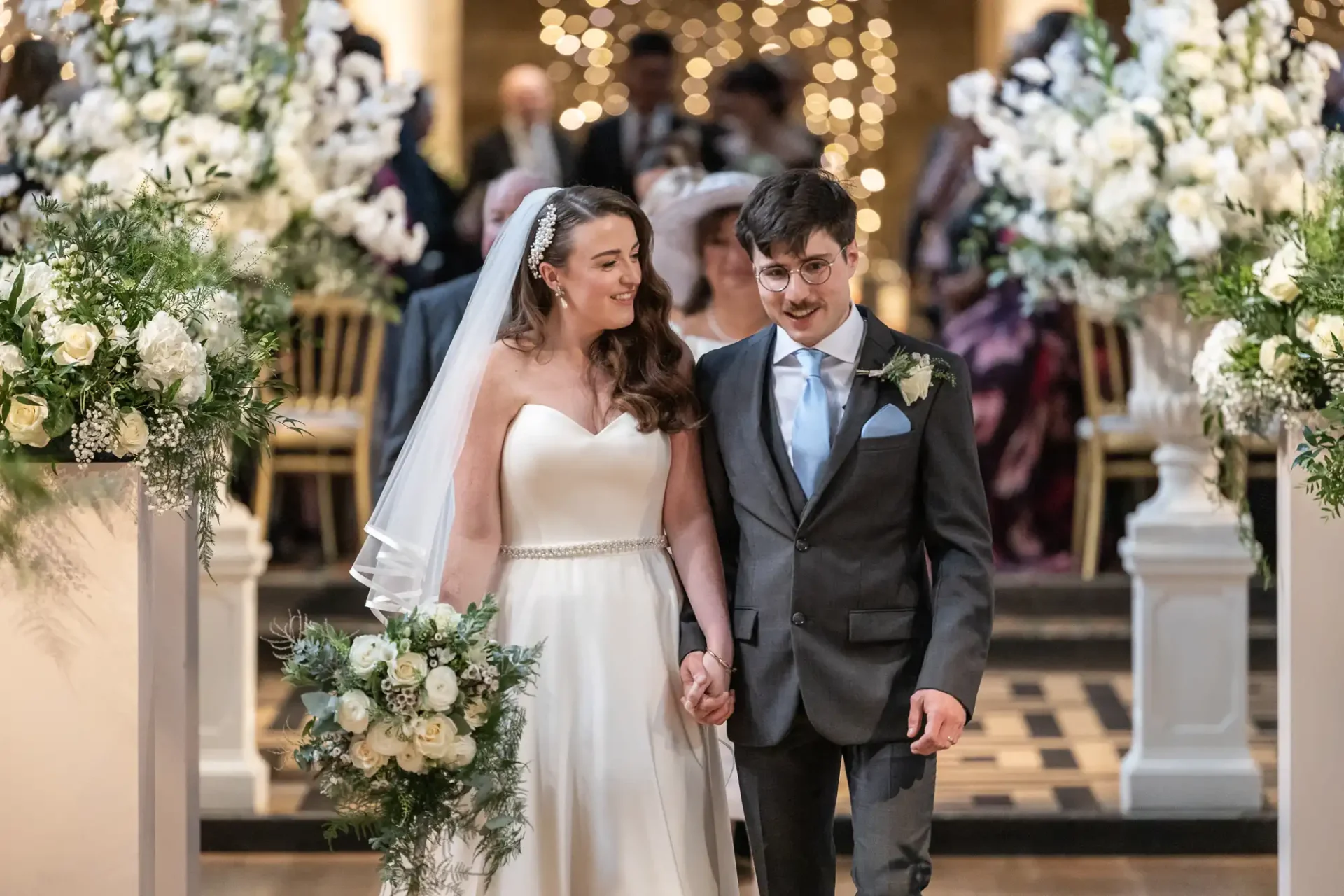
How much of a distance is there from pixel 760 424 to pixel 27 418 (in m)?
1.42

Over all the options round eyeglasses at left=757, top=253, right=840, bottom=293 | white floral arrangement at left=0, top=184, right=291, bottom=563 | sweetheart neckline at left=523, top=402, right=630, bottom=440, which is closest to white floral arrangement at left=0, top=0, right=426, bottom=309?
white floral arrangement at left=0, top=184, right=291, bottom=563

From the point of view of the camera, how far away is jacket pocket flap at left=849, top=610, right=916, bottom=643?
342cm

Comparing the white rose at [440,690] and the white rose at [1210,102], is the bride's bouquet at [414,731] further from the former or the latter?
the white rose at [1210,102]

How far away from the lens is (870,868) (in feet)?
11.1

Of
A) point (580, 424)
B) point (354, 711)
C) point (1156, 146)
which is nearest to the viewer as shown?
point (354, 711)

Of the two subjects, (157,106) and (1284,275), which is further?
(157,106)

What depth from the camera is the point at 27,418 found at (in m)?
3.32

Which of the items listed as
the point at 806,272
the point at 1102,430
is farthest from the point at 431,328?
the point at 1102,430

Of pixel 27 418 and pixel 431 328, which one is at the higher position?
pixel 431 328

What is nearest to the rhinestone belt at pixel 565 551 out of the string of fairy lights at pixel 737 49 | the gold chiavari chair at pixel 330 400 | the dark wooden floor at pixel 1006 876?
the dark wooden floor at pixel 1006 876

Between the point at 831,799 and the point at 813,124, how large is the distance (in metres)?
11.2

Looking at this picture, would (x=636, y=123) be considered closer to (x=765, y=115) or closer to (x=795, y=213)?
(x=765, y=115)

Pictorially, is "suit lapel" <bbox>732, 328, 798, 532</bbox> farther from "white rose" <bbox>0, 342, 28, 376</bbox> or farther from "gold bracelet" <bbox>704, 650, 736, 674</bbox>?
"white rose" <bbox>0, 342, 28, 376</bbox>

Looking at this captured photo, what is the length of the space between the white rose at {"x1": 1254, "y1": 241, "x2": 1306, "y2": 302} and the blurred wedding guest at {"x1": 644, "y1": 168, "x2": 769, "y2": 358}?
139 cm
